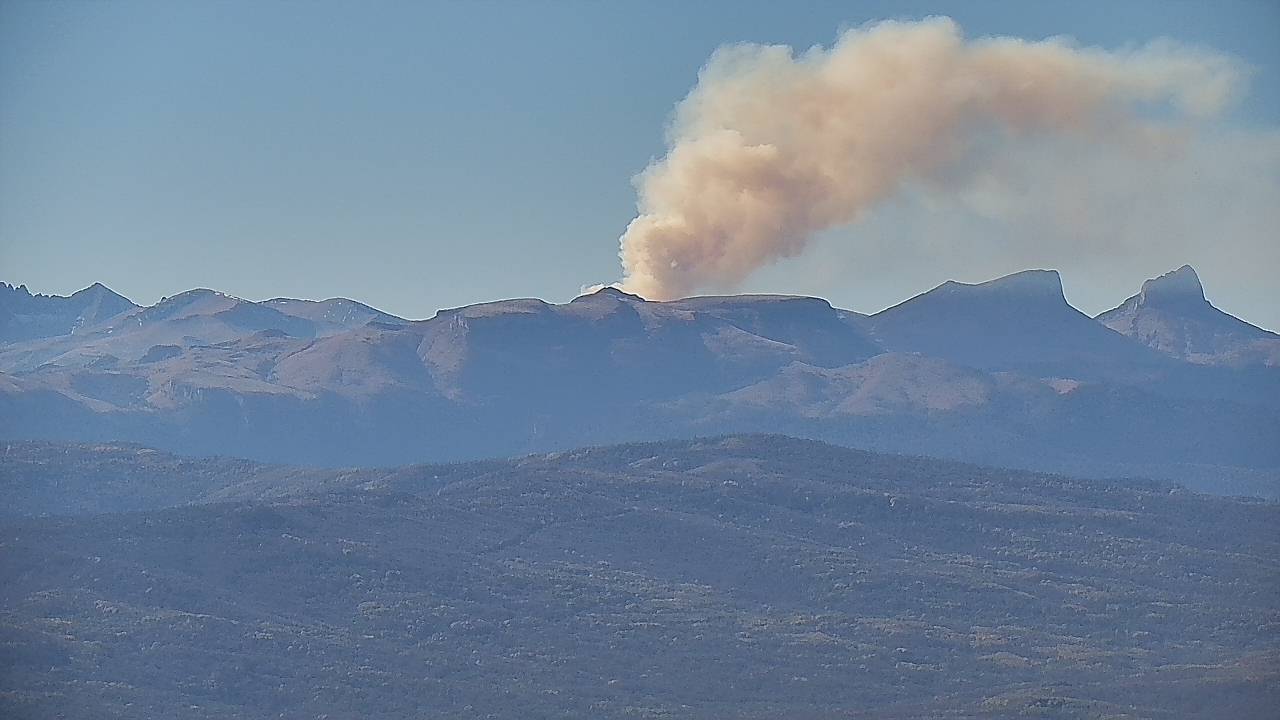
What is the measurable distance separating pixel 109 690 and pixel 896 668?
7069cm

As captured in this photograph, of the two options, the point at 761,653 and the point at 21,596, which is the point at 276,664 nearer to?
the point at 21,596

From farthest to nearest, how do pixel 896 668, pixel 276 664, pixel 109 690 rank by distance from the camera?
pixel 896 668 < pixel 276 664 < pixel 109 690

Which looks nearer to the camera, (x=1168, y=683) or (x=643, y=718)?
(x=643, y=718)

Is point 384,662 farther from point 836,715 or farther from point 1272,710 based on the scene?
point 1272,710

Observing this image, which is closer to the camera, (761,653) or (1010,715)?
(1010,715)

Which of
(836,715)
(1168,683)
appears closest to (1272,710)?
(1168,683)

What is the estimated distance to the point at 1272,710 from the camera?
172 m

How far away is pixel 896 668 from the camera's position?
636 ft

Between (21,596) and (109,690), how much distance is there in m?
28.1

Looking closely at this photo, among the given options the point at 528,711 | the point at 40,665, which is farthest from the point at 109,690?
the point at 528,711

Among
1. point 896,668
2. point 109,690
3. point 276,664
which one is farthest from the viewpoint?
point 896,668

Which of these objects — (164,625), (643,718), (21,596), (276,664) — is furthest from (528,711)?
(21,596)

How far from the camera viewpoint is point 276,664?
18212 cm

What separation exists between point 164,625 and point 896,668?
66.1 m
